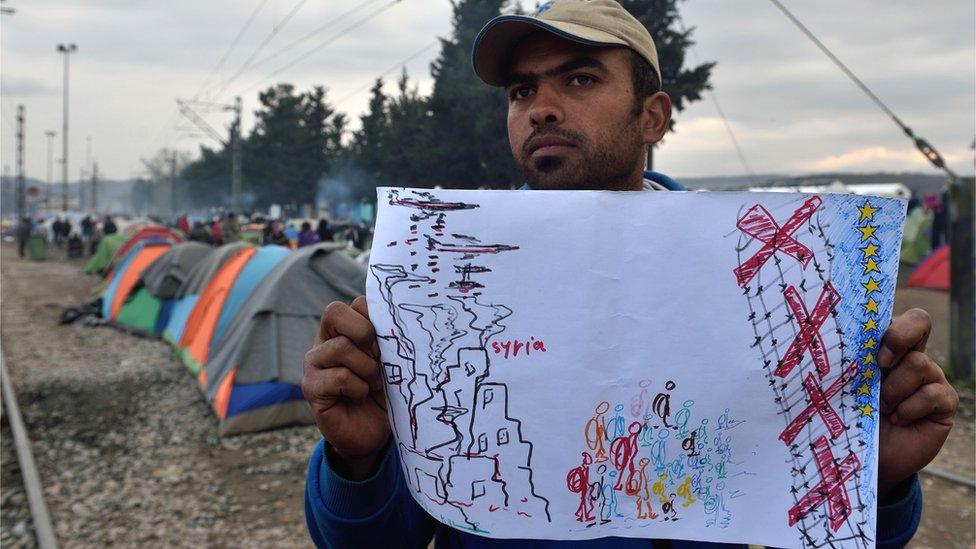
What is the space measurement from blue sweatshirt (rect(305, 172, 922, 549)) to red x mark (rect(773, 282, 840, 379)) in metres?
0.34

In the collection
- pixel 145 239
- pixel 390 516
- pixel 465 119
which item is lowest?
pixel 145 239

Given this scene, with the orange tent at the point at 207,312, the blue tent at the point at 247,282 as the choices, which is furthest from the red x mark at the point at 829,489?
the orange tent at the point at 207,312

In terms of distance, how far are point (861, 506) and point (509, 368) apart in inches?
24.2

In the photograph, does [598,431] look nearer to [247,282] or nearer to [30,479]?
[30,479]

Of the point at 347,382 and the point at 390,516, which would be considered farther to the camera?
the point at 390,516

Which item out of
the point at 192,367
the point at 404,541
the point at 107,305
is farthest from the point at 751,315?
the point at 107,305

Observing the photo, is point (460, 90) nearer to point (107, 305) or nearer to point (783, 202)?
point (107, 305)

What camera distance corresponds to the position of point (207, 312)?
27.6 feet

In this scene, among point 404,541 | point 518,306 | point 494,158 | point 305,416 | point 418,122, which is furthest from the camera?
point 418,122

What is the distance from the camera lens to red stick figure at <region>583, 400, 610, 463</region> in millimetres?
1096

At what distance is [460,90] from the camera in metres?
24.0

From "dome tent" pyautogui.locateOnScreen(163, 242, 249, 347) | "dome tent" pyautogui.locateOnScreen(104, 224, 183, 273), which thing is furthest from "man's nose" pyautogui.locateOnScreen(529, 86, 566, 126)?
"dome tent" pyautogui.locateOnScreen(104, 224, 183, 273)

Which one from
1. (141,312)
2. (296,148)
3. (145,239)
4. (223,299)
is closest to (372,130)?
(296,148)

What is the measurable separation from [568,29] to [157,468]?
5.21 m
